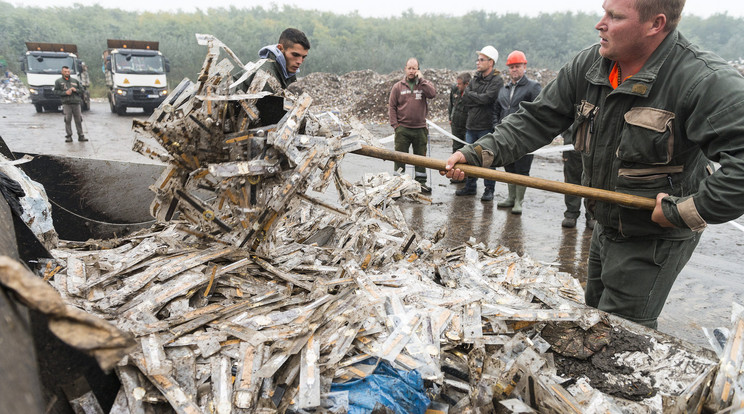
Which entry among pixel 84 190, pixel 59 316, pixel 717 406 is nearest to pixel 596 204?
pixel 717 406

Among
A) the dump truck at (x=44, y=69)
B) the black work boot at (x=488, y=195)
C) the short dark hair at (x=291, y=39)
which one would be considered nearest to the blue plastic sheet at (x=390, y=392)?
the short dark hair at (x=291, y=39)

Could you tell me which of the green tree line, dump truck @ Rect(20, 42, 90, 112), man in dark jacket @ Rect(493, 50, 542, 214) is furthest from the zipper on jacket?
the green tree line

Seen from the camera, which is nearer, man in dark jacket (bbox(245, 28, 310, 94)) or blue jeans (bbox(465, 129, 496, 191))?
man in dark jacket (bbox(245, 28, 310, 94))

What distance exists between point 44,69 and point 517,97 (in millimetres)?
23258

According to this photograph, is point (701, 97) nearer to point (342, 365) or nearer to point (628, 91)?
point (628, 91)

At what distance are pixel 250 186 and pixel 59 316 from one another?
1787 mm

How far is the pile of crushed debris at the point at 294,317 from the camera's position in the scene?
2.09 metres

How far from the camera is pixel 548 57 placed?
188 feet

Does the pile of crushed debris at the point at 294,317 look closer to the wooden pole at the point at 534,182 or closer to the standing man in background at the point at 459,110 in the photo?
the wooden pole at the point at 534,182

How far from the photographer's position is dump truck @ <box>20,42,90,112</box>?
20.6m

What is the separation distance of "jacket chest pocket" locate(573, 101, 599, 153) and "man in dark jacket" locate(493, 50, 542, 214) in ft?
13.8

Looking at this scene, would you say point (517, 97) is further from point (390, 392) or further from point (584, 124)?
point (390, 392)

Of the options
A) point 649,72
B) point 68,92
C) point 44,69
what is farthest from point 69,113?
point 649,72

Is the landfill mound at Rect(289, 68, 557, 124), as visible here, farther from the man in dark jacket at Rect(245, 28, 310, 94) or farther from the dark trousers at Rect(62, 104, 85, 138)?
the man in dark jacket at Rect(245, 28, 310, 94)
